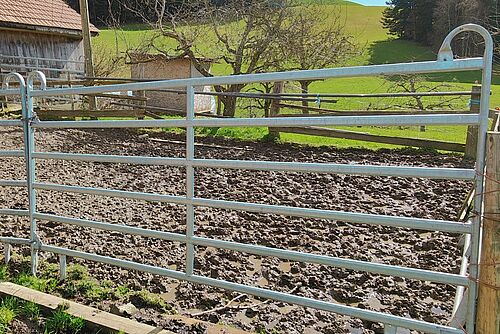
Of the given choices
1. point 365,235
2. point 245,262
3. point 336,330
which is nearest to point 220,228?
point 245,262

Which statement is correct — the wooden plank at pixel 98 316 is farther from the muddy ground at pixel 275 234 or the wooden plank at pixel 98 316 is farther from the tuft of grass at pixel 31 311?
the muddy ground at pixel 275 234

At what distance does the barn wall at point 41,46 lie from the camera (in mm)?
17405

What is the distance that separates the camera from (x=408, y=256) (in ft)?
13.2

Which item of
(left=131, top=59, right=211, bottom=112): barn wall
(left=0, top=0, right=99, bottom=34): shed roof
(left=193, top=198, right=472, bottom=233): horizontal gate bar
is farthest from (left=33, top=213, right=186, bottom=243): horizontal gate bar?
(left=131, top=59, right=211, bottom=112): barn wall

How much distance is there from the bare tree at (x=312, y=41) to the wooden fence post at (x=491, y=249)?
1283cm

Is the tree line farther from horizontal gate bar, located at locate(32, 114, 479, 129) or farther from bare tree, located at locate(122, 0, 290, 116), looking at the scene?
horizontal gate bar, located at locate(32, 114, 479, 129)

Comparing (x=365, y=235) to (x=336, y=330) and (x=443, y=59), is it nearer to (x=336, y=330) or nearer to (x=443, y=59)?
(x=336, y=330)

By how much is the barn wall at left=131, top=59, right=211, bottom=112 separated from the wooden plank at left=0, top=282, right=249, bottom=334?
64.8 ft

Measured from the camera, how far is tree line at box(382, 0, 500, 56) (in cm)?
2575

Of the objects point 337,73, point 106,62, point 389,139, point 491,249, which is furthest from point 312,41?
point 491,249

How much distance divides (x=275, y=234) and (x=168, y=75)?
20197 millimetres

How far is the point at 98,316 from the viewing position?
276 cm

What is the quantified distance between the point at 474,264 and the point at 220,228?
3.13 metres

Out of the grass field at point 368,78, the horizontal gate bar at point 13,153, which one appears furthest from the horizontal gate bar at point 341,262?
the grass field at point 368,78
